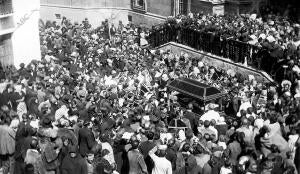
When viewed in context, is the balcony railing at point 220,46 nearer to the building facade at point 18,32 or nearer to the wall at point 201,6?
the wall at point 201,6

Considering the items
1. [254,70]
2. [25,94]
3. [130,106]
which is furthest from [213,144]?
[254,70]

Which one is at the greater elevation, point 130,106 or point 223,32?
point 223,32

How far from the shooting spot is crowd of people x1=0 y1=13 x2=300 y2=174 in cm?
1260

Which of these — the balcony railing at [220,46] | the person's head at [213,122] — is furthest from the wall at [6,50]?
the person's head at [213,122]

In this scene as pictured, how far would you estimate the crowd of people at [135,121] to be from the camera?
41.3 feet

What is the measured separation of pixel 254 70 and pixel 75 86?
7.09 metres

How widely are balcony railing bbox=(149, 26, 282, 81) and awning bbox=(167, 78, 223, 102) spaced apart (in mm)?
3241

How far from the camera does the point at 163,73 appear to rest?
2130cm

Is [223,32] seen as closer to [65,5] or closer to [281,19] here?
[281,19]

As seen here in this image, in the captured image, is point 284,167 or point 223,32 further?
point 223,32

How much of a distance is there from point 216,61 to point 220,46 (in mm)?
686

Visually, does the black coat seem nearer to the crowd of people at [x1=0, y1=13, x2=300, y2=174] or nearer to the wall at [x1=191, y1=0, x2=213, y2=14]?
the crowd of people at [x1=0, y1=13, x2=300, y2=174]

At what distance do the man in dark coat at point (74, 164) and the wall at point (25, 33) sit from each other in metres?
14.4

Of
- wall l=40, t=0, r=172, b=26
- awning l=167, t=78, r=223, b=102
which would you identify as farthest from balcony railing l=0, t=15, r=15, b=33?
wall l=40, t=0, r=172, b=26
